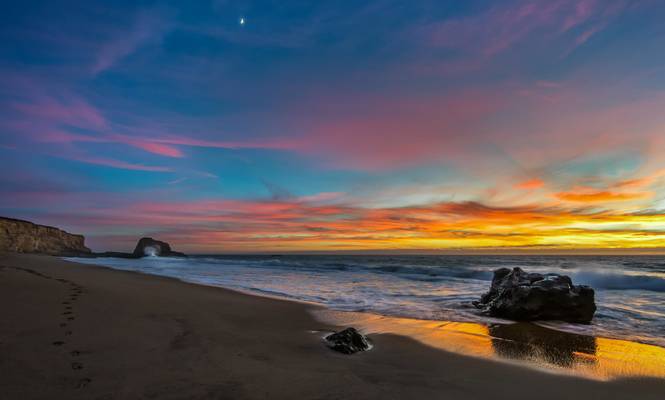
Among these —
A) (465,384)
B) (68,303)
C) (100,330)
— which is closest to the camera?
(465,384)

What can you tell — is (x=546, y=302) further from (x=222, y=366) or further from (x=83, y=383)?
(x=83, y=383)

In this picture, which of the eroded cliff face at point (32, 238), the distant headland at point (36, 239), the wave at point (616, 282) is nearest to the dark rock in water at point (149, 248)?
→ the distant headland at point (36, 239)

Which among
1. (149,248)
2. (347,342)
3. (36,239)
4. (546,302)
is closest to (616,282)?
(546,302)

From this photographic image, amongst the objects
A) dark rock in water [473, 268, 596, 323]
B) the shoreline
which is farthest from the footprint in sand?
dark rock in water [473, 268, 596, 323]

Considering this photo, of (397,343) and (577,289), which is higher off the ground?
(577,289)

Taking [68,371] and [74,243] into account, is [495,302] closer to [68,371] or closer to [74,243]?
[68,371]

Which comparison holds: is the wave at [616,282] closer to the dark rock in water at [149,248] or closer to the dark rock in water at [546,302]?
the dark rock in water at [546,302]

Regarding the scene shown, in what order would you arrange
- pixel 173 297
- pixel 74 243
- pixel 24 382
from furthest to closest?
pixel 74 243, pixel 173 297, pixel 24 382

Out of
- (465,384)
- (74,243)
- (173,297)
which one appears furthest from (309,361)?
(74,243)

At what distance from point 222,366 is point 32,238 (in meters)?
83.7

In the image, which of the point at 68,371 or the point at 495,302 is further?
the point at 495,302

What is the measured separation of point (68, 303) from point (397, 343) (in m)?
7.27

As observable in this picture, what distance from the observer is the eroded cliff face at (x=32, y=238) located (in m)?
59.7

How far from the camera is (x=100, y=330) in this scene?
18.5 ft
